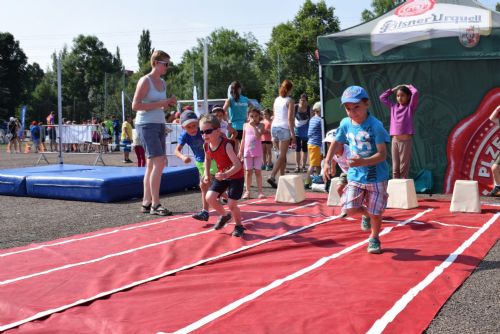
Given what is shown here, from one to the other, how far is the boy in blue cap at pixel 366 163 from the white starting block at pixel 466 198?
2842 millimetres

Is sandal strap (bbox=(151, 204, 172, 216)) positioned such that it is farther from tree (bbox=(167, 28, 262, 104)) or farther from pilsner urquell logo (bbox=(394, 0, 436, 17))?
tree (bbox=(167, 28, 262, 104))

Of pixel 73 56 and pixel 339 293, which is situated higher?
pixel 73 56

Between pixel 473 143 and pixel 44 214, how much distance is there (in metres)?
6.91

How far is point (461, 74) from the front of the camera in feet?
31.5

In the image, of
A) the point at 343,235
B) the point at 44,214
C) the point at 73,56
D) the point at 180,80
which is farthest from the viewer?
the point at 73,56

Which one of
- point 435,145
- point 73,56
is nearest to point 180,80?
point 73,56

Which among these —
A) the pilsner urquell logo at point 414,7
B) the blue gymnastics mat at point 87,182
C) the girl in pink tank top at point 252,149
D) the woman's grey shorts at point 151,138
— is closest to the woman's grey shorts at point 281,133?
the girl in pink tank top at point 252,149

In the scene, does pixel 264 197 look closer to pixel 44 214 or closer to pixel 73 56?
pixel 44 214

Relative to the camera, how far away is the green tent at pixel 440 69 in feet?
30.6

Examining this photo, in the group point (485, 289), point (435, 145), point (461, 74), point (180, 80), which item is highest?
point (180, 80)

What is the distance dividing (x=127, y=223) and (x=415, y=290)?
425cm

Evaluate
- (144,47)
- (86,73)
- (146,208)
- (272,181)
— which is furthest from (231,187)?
(144,47)

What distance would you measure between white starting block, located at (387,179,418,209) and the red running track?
151 centimetres

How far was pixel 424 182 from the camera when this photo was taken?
994cm
